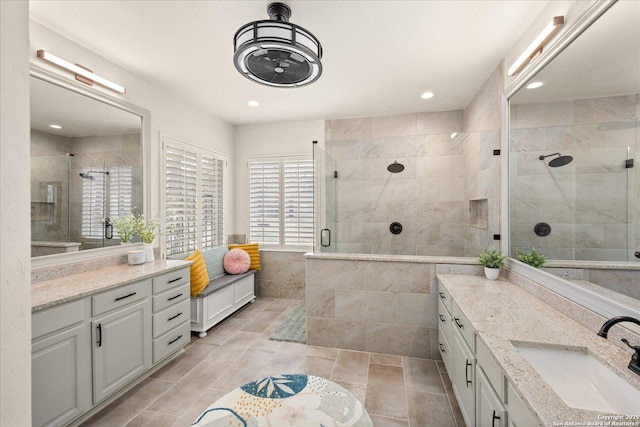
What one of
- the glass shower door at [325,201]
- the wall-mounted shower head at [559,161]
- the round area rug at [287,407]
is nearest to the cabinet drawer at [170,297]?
the round area rug at [287,407]

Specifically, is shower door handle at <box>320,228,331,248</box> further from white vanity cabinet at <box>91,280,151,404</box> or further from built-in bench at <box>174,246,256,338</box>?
white vanity cabinet at <box>91,280,151,404</box>

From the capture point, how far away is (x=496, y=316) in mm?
1553

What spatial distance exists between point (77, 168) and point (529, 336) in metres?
3.30

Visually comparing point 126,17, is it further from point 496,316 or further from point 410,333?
point 410,333

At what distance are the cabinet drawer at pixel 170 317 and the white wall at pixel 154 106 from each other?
0.86 metres

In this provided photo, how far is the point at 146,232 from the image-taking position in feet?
9.00

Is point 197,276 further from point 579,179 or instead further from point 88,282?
point 579,179

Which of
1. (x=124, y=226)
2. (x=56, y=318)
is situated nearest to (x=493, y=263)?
(x=56, y=318)

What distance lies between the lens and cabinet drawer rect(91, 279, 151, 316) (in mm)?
1879

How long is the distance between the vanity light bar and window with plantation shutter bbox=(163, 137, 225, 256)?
73 centimetres

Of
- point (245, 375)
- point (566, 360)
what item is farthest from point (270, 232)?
point (566, 360)

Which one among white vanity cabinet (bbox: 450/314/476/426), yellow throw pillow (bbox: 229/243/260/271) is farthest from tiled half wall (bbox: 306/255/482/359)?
yellow throw pillow (bbox: 229/243/260/271)

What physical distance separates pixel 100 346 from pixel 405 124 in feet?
13.6

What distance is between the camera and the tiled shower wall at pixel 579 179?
1.24 meters
